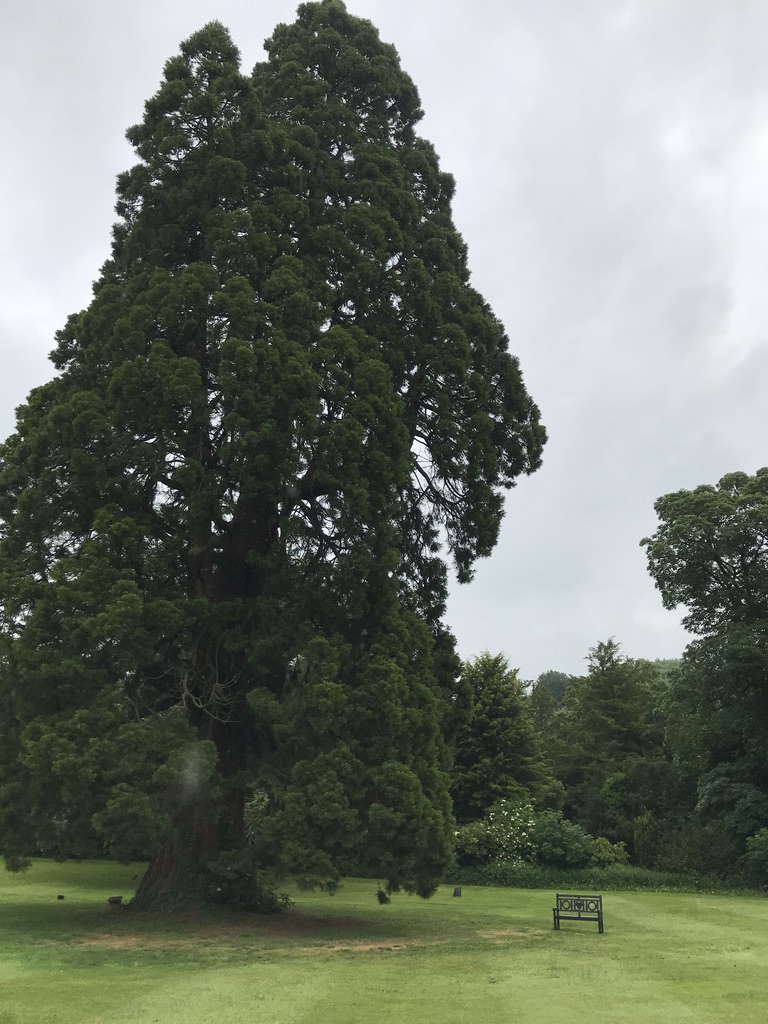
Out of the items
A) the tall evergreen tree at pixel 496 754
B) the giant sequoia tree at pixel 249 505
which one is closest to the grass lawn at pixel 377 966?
the giant sequoia tree at pixel 249 505

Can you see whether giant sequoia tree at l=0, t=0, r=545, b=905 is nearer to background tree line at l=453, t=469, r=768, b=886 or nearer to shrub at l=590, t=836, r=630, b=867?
background tree line at l=453, t=469, r=768, b=886

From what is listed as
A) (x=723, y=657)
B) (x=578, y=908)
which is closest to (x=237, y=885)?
(x=578, y=908)

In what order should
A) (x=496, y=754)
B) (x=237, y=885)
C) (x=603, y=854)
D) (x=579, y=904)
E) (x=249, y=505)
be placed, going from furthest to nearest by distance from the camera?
(x=496, y=754) < (x=603, y=854) < (x=249, y=505) < (x=237, y=885) < (x=579, y=904)

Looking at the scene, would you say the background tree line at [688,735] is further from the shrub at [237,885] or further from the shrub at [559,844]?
the shrub at [237,885]

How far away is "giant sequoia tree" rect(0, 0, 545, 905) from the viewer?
44.6 ft

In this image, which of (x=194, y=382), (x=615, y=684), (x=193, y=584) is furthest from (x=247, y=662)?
(x=615, y=684)

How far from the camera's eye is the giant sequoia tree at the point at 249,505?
13.6 meters

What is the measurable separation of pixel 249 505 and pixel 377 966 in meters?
8.62

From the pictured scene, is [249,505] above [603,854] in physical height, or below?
above

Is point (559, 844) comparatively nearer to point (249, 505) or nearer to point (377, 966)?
point (249, 505)

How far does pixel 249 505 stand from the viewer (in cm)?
1670

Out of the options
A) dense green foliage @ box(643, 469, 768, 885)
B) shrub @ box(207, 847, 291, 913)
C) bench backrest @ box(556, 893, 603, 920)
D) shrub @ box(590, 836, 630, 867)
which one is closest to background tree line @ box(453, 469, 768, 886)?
dense green foliage @ box(643, 469, 768, 885)

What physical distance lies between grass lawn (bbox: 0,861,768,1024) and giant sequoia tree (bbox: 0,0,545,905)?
1.29 m

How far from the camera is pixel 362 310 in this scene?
17.8 m
